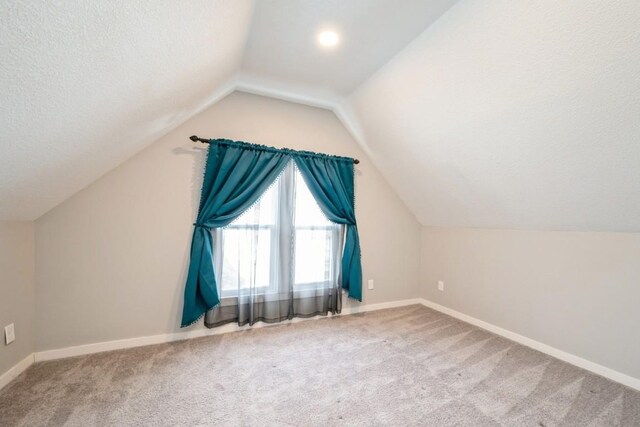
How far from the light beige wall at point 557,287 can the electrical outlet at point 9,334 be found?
3869 mm

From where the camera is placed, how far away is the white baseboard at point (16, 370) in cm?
177

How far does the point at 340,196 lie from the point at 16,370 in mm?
2856

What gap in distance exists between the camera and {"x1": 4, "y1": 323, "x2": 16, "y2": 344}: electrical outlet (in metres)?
1.80

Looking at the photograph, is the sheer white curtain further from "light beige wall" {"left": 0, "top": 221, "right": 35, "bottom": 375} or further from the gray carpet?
"light beige wall" {"left": 0, "top": 221, "right": 35, "bottom": 375}

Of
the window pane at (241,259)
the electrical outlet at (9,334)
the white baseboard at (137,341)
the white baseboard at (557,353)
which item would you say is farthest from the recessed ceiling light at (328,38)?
the white baseboard at (557,353)

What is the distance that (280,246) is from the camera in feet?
9.21

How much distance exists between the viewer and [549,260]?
94.9 inches

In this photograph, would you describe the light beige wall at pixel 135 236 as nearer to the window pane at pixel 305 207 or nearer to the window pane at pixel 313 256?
the window pane at pixel 305 207

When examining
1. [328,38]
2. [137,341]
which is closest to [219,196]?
[137,341]

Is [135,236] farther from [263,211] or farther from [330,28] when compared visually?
[330,28]

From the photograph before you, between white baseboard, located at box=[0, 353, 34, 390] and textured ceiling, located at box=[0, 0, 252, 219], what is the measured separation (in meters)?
1.02

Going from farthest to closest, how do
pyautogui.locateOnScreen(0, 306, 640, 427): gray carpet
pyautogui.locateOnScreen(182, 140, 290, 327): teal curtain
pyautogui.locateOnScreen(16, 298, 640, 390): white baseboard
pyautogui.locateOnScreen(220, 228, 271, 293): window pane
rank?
pyautogui.locateOnScreen(220, 228, 271, 293): window pane < pyautogui.locateOnScreen(182, 140, 290, 327): teal curtain < pyautogui.locateOnScreen(16, 298, 640, 390): white baseboard < pyautogui.locateOnScreen(0, 306, 640, 427): gray carpet

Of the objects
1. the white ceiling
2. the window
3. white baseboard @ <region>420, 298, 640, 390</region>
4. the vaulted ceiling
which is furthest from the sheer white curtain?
white baseboard @ <region>420, 298, 640, 390</region>

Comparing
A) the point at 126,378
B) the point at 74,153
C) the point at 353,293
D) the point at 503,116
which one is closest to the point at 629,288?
the point at 503,116
